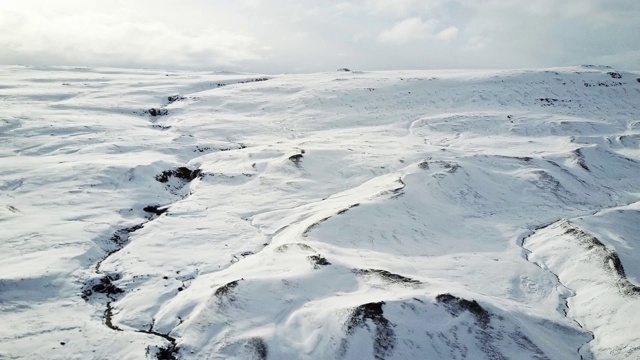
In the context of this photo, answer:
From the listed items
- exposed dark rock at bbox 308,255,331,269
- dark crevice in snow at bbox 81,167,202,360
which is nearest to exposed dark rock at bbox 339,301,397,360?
exposed dark rock at bbox 308,255,331,269

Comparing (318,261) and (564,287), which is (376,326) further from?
(564,287)

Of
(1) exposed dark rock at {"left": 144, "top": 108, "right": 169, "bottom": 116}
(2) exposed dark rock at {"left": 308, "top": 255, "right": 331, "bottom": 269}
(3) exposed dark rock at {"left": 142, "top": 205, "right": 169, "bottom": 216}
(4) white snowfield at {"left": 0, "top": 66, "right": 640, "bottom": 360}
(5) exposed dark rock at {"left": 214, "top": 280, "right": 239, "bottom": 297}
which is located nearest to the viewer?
(4) white snowfield at {"left": 0, "top": 66, "right": 640, "bottom": 360}

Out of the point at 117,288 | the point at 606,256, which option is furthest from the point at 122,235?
the point at 606,256

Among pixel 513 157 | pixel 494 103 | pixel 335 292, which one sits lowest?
pixel 335 292

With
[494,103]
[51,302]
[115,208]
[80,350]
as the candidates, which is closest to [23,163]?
[115,208]

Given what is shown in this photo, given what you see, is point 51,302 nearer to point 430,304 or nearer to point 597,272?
point 430,304

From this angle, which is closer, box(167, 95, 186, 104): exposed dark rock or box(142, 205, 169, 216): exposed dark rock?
Result: box(142, 205, 169, 216): exposed dark rock

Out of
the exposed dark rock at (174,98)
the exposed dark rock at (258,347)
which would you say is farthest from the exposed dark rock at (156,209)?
the exposed dark rock at (174,98)

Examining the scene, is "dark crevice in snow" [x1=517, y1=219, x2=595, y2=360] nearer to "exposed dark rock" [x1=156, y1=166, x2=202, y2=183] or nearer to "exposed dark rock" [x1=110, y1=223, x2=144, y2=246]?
"exposed dark rock" [x1=110, y1=223, x2=144, y2=246]
